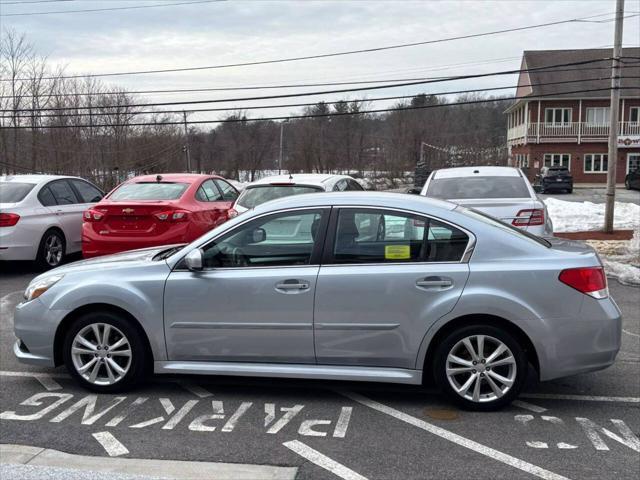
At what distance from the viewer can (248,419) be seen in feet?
13.8

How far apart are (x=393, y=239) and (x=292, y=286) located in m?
0.80

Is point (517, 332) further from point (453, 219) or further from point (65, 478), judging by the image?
point (65, 478)

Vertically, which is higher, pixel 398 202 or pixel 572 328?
pixel 398 202

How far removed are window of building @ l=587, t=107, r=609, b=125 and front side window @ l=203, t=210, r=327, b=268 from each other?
46.4 meters

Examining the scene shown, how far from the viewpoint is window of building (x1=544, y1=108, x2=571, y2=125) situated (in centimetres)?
4581

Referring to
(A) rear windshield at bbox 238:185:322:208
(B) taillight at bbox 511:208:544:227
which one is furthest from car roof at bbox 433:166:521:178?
(A) rear windshield at bbox 238:185:322:208

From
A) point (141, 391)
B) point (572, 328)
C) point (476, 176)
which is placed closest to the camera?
point (572, 328)

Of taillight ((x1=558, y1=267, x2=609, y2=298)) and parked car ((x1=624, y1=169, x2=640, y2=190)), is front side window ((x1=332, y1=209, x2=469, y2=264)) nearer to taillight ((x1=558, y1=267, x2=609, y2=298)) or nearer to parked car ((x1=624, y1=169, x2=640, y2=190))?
taillight ((x1=558, y1=267, x2=609, y2=298))

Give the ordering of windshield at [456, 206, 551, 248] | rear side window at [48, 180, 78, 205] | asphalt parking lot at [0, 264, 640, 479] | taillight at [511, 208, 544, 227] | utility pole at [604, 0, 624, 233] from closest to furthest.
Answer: asphalt parking lot at [0, 264, 640, 479]
windshield at [456, 206, 551, 248]
taillight at [511, 208, 544, 227]
rear side window at [48, 180, 78, 205]
utility pole at [604, 0, 624, 233]

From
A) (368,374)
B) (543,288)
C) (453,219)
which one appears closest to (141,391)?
(368,374)

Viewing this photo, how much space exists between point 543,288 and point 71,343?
137 inches

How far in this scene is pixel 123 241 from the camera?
8.65 metres

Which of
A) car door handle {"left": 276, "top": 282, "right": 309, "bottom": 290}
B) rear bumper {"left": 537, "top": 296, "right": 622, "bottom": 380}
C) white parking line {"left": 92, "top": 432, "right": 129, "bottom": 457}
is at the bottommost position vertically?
white parking line {"left": 92, "top": 432, "right": 129, "bottom": 457}

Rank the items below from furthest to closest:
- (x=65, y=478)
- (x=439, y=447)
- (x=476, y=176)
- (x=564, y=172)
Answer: (x=564, y=172) < (x=476, y=176) < (x=439, y=447) < (x=65, y=478)
